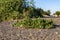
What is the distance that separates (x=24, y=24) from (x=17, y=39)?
5034mm

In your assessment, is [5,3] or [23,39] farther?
[5,3]

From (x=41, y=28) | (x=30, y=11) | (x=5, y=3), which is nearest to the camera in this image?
(x=41, y=28)

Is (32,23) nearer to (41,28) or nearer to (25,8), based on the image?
(41,28)

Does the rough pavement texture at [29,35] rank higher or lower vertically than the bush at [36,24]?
lower

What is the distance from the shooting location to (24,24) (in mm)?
15125

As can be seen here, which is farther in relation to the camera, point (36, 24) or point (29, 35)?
point (36, 24)

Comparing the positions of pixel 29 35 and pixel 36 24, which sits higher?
pixel 36 24

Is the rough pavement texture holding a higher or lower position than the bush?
lower

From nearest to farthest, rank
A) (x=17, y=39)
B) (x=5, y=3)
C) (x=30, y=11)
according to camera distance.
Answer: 1. (x=17, y=39)
2. (x=5, y=3)
3. (x=30, y=11)

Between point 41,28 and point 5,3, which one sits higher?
point 5,3

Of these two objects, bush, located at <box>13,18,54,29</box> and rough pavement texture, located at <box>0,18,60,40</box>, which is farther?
bush, located at <box>13,18,54,29</box>

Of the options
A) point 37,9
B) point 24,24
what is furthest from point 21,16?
point 24,24

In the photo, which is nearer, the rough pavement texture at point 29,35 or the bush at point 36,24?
the rough pavement texture at point 29,35

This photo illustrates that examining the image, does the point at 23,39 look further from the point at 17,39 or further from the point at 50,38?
the point at 50,38
